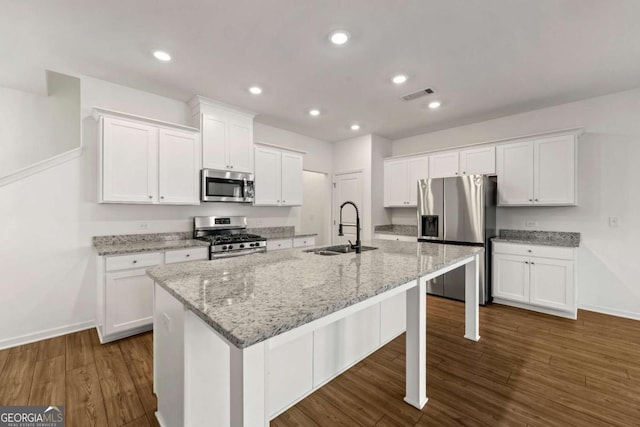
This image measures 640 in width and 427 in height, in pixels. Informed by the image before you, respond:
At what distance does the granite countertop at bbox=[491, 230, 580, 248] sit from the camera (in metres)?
3.36

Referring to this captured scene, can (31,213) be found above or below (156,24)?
below

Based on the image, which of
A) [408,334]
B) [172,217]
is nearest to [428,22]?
[408,334]

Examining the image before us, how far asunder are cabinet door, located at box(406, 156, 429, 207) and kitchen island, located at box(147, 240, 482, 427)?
2569 mm

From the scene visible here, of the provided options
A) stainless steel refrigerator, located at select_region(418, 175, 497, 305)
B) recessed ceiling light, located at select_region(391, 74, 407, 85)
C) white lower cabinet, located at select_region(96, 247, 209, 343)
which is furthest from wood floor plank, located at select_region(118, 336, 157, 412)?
stainless steel refrigerator, located at select_region(418, 175, 497, 305)

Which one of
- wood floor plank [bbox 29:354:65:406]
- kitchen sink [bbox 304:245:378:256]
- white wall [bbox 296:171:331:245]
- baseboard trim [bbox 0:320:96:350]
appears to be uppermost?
white wall [bbox 296:171:331:245]

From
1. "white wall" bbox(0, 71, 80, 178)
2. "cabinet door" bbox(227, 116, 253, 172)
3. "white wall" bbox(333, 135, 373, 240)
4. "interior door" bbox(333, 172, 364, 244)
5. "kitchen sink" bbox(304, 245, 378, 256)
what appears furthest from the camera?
"interior door" bbox(333, 172, 364, 244)

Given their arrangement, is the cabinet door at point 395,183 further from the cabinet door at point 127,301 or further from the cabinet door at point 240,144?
the cabinet door at point 127,301

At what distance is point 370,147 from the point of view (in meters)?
5.10

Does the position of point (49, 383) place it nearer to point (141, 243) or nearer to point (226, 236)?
point (141, 243)

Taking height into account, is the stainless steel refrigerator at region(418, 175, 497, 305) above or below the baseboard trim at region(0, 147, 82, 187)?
below

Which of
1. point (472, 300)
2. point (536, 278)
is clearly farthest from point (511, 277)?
point (472, 300)

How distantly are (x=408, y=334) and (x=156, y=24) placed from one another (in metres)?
3.00

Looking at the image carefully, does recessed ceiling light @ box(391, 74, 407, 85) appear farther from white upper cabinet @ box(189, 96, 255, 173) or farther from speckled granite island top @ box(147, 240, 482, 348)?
white upper cabinet @ box(189, 96, 255, 173)

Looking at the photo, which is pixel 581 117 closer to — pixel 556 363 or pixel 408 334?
pixel 556 363
